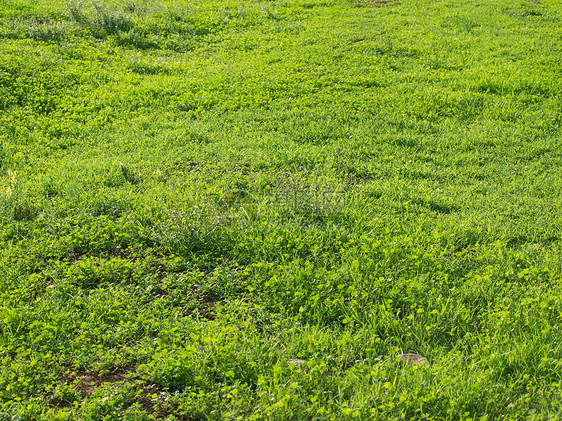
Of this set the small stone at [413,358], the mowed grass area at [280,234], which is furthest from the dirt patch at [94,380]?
the small stone at [413,358]

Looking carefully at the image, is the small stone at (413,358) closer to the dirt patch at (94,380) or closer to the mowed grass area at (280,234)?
the mowed grass area at (280,234)

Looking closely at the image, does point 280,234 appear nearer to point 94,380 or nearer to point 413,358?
point 413,358

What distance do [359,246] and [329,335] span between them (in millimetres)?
1300

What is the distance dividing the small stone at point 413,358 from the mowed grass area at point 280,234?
9 cm

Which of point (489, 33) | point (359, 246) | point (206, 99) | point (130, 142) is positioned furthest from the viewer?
point (489, 33)

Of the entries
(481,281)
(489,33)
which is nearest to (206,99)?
(481,281)

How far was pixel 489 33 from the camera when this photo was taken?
12.2 metres

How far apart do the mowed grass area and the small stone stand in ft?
0.29

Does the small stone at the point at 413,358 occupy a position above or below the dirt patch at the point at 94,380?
below

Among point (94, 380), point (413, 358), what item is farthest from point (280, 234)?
point (94, 380)

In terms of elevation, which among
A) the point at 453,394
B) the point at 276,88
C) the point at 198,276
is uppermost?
the point at 276,88

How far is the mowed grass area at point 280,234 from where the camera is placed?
3.36 metres

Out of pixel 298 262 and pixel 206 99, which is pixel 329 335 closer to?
pixel 298 262

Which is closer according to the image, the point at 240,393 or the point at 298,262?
Result: the point at 240,393
